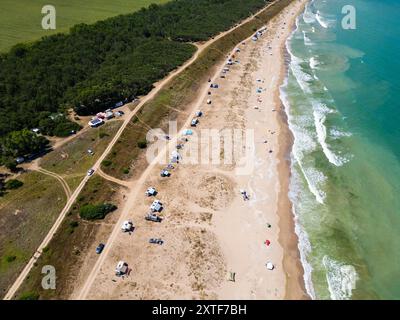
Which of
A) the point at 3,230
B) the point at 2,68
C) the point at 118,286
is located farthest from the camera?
the point at 2,68

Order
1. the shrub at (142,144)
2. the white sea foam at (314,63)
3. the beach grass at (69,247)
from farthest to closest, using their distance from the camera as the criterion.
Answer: the white sea foam at (314,63)
the shrub at (142,144)
the beach grass at (69,247)

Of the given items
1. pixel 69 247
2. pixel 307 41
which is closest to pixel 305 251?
pixel 69 247

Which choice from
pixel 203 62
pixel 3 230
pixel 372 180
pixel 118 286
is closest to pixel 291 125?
pixel 372 180

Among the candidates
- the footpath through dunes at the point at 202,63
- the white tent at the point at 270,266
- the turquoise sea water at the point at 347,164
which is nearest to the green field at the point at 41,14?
the footpath through dunes at the point at 202,63

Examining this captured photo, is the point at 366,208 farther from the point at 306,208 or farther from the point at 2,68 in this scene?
the point at 2,68

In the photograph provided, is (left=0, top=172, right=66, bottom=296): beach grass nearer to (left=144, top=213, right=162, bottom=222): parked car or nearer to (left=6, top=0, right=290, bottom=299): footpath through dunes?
(left=6, top=0, right=290, bottom=299): footpath through dunes

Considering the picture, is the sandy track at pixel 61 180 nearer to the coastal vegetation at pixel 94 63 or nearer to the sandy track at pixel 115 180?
the sandy track at pixel 115 180

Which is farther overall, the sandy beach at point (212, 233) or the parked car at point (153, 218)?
the parked car at point (153, 218)
